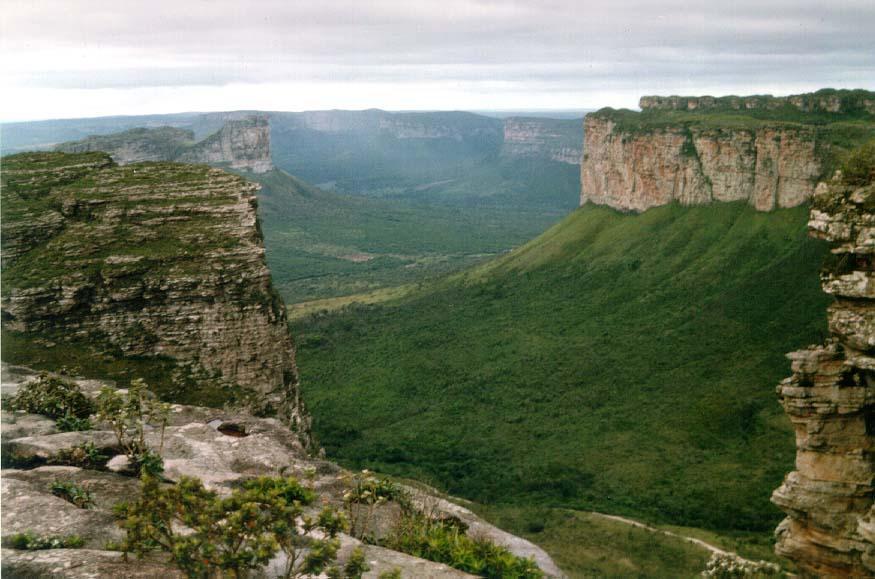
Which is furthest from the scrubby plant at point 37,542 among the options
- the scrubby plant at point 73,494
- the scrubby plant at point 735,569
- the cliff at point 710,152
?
the cliff at point 710,152

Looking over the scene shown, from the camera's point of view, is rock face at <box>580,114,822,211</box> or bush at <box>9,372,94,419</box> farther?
rock face at <box>580,114,822,211</box>

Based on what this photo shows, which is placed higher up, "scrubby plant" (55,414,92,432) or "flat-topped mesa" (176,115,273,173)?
"flat-topped mesa" (176,115,273,173)

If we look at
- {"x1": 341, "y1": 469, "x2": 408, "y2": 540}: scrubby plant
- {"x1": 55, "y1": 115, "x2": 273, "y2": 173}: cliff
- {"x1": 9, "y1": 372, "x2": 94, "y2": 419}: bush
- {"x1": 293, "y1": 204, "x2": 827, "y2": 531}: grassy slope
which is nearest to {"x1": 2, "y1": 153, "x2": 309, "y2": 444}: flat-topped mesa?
{"x1": 9, "y1": 372, "x2": 94, "y2": 419}: bush

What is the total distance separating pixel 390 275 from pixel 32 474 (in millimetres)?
109274

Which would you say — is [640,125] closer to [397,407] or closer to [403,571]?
[397,407]

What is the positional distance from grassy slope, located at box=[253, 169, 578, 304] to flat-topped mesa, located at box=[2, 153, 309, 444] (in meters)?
72.7

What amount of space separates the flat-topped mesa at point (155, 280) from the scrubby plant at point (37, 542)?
14678mm

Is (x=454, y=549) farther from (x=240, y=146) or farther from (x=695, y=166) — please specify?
(x=240, y=146)

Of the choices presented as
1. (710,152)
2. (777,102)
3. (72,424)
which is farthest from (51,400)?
(777,102)

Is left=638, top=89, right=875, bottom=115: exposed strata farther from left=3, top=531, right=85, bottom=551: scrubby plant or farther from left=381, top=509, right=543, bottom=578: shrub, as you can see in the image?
left=3, top=531, right=85, bottom=551: scrubby plant

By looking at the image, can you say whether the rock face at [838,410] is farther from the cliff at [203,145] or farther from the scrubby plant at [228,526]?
the cliff at [203,145]

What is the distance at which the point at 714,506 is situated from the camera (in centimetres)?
3716

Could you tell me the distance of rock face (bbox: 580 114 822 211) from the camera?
62969mm

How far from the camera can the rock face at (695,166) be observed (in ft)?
207
